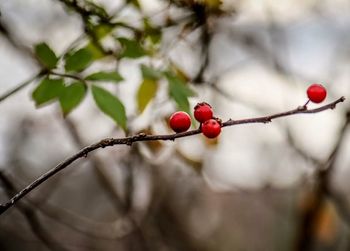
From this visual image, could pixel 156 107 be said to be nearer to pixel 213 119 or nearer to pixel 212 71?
pixel 212 71

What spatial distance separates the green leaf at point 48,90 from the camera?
988 mm

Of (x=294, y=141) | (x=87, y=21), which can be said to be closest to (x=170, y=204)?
(x=294, y=141)

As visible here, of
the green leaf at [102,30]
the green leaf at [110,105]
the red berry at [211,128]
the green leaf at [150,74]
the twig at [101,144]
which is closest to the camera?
the twig at [101,144]

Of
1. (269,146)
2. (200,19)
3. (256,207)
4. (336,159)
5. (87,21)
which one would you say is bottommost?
(87,21)

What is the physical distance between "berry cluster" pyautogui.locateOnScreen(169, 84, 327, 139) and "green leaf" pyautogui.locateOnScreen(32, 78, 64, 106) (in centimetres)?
36

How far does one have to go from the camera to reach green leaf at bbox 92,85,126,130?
0.96 m

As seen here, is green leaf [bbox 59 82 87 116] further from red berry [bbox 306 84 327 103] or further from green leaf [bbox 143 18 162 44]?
red berry [bbox 306 84 327 103]

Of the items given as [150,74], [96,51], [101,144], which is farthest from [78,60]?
[101,144]

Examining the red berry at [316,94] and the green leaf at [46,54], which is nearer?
the red berry at [316,94]

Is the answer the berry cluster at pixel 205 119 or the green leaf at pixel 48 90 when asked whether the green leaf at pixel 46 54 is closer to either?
the green leaf at pixel 48 90

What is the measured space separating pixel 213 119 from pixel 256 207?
931 centimetres

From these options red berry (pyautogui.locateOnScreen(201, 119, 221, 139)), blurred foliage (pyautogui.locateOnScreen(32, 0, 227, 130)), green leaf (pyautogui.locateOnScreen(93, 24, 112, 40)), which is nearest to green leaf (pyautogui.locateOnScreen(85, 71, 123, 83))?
blurred foliage (pyautogui.locateOnScreen(32, 0, 227, 130))

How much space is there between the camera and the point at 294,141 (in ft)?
6.86

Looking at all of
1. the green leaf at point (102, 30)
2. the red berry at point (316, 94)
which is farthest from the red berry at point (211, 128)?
A: the green leaf at point (102, 30)
